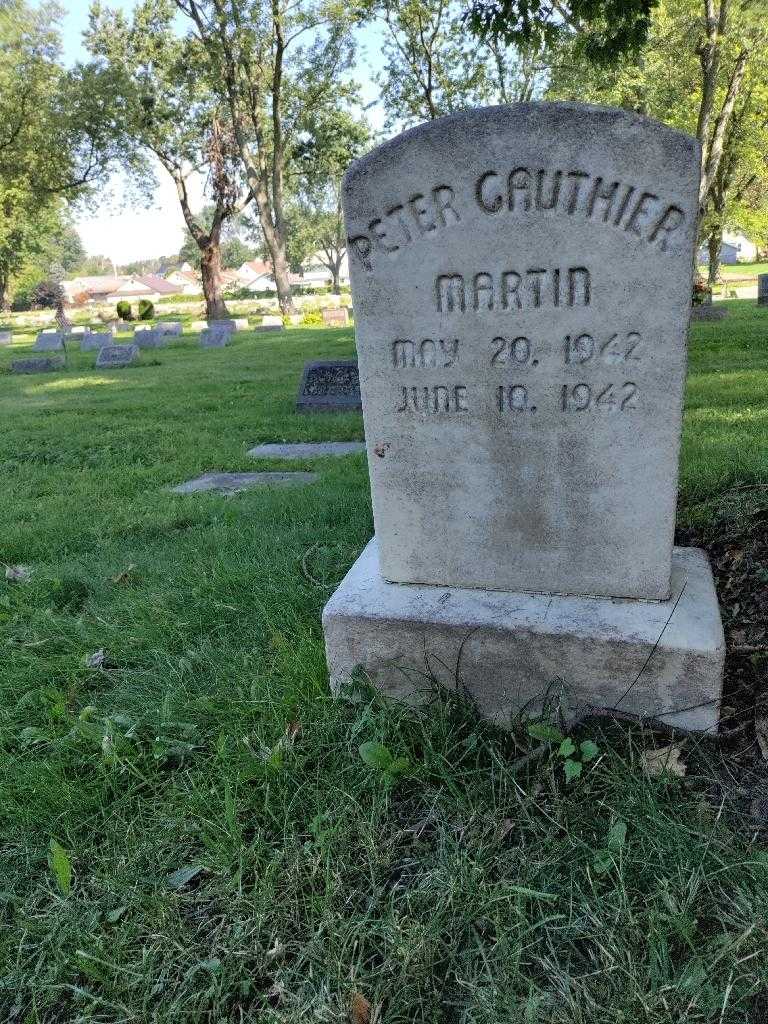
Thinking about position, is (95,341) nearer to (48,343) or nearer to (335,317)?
(48,343)

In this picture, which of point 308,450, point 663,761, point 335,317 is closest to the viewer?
point 663,761

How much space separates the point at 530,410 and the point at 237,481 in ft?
11.6

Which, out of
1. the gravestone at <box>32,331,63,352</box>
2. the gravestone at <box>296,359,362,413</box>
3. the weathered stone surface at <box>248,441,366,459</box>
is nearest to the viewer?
the weathered stone surface at <box>248,441,366,459</box>

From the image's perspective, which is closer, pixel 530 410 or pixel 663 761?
pixel 663 761

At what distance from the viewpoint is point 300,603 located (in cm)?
284

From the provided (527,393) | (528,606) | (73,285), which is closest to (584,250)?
(527,393)

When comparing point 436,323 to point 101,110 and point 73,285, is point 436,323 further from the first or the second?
point 73,285

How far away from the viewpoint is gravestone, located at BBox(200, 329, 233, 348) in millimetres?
18641

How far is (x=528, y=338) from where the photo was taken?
1989 mm

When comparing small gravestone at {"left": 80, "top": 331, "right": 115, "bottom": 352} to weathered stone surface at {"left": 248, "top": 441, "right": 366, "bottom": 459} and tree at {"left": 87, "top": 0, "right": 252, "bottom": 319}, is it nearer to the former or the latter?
tree at {"left": 87, "top": 0, "right": 252, "bottom": 319}

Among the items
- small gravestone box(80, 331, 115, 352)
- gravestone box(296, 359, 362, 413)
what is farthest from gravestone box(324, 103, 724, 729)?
small gravestone box(80, 331, 115, 352)

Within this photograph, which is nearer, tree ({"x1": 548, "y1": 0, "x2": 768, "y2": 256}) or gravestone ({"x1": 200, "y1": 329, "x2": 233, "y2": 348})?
tree ({"x1": 548, "y1": 0, "x2": 768, "y2": 256})

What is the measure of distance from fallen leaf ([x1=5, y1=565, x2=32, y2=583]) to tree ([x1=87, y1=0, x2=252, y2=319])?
27906 mm

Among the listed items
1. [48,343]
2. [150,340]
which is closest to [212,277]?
[48,343]
